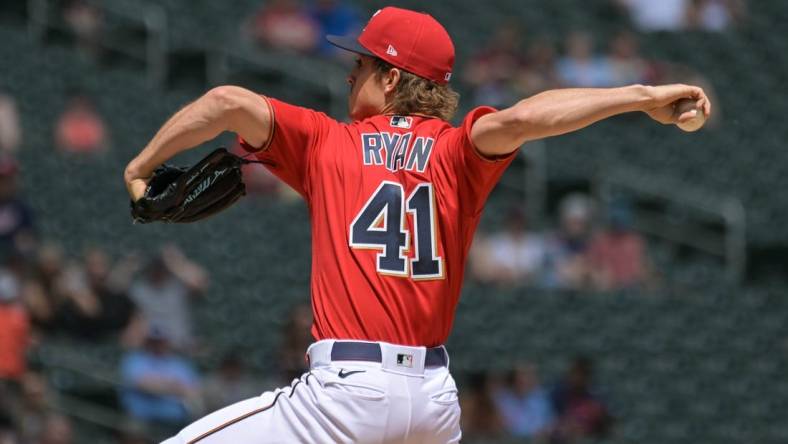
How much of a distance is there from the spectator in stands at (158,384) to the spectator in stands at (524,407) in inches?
87.5

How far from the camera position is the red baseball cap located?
12.9 feet

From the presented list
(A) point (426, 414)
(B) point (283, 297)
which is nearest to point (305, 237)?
(B) point (283, 297)

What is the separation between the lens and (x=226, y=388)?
378 inches

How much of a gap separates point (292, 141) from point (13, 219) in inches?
271

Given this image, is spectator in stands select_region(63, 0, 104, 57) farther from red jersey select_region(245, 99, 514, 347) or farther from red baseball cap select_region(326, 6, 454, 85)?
red jersey select_region(245, 99, 514, 347)

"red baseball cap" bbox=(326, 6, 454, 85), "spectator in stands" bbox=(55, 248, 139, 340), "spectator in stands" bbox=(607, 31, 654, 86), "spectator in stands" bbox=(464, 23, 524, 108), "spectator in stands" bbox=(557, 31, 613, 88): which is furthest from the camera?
"spectator in stands" bbox=(607, 31, 654, 86)

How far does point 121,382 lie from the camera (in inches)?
374

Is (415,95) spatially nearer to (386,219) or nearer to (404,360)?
(386,219)

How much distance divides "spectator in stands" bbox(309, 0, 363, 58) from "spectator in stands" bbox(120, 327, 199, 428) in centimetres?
517

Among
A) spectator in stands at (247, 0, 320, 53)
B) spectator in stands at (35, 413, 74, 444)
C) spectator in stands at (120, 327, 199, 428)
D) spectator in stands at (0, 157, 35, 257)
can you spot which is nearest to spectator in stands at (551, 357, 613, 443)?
spectator in stands at (120, 327, 199, 428)

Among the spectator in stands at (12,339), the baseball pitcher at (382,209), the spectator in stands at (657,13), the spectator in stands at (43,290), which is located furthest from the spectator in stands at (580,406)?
the baseball pitcher at (382,209)

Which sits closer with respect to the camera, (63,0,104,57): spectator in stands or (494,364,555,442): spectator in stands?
(494,364,555,442): spectator in stands

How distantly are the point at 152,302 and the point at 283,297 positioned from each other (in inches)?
57.2

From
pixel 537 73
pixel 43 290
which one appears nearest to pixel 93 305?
pixel 43 290
